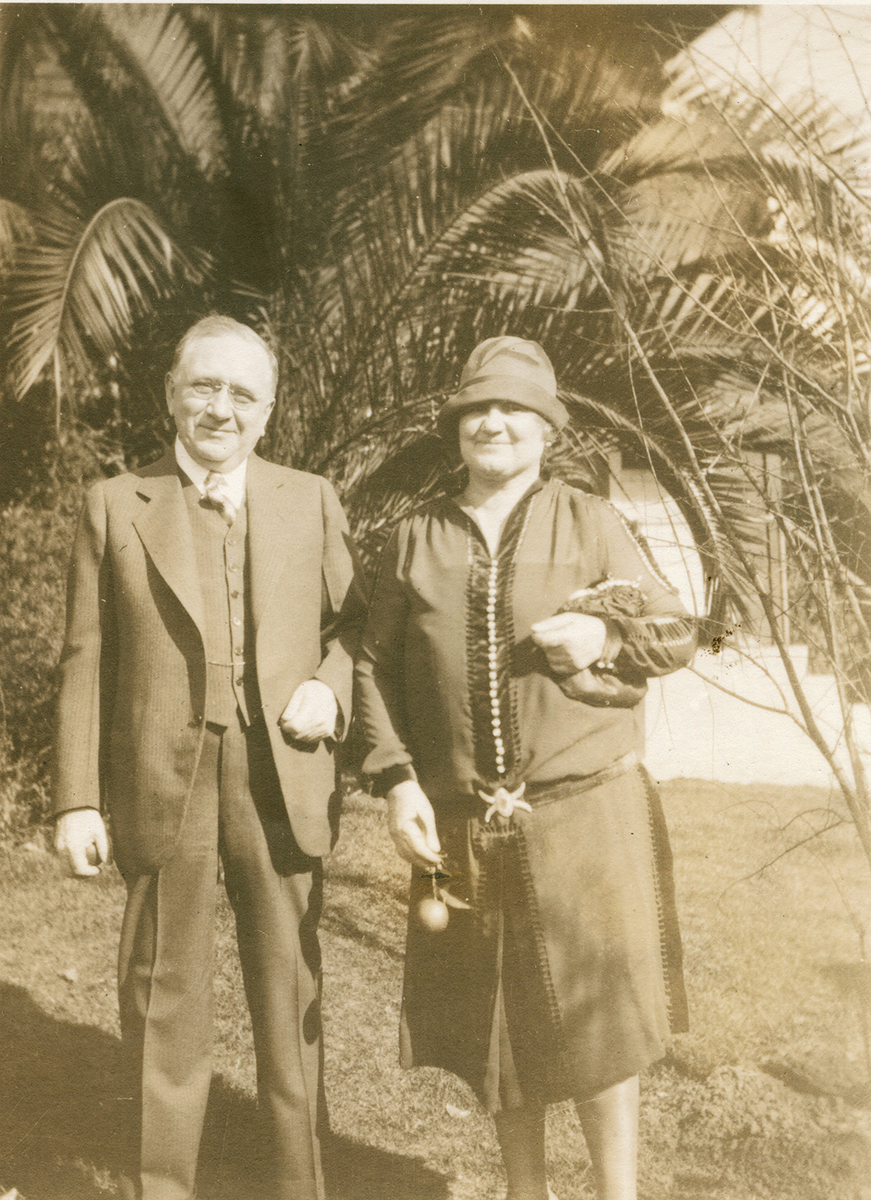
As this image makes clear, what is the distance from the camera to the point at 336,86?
A: 268 centimetres

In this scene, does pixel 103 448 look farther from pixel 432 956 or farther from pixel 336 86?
pixel 432 956

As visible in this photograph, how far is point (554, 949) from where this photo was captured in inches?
87.4

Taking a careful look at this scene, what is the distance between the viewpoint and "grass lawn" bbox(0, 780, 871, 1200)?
2369mm

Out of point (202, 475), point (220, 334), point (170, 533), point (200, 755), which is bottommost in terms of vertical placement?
point (200, 755)

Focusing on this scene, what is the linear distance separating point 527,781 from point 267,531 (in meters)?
0.84

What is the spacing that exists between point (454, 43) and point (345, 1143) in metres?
2.88

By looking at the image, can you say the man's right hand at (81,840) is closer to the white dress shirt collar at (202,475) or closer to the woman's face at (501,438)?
the white dress shirt collar at (202,475)

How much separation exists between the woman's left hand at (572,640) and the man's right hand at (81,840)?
1.13 m

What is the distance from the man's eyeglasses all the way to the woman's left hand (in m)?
0.90

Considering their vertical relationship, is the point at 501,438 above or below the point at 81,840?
above

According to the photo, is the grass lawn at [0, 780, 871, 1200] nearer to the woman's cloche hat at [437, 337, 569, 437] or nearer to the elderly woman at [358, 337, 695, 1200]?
the elderly woman at [358, 337, 695, 1200]

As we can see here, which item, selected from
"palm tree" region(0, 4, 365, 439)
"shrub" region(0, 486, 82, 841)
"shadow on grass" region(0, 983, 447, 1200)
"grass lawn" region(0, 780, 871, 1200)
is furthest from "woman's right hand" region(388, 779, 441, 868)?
"palm tree" region(0, 4, 365, 439)

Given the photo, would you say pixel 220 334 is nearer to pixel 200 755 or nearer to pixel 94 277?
pixel 94 277

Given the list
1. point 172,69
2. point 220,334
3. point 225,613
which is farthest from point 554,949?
point 172,69
